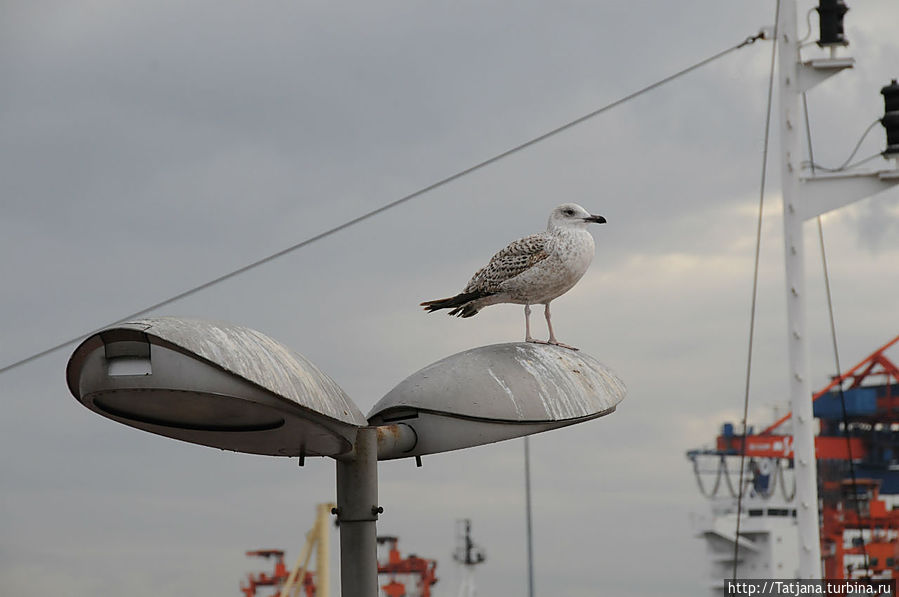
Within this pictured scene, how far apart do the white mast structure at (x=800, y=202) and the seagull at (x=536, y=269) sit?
31.9 feet

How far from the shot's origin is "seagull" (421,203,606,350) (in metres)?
7.59

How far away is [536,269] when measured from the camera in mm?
7582

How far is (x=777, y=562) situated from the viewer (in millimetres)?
47938

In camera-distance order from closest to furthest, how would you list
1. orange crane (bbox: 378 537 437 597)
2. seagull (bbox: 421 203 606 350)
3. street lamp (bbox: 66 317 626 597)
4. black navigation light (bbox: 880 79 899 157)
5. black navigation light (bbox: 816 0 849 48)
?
street lamp (bbox: 66 317 626 597) < seagull (bbox: 421 203 606 350) < black navigation light (bbox: 880 79 899 157) < black navigation light (bbox: 816 0 849 48) < orange crane (bbox: 378 537 437 597)

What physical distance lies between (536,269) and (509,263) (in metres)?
0.16

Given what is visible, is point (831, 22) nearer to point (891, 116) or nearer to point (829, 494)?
point (891, 116)

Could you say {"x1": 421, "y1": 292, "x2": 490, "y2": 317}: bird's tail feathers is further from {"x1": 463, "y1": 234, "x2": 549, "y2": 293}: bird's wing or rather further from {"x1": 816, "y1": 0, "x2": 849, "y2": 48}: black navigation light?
{"x1": 816, "y1": 0, "x2": 849, "y2": 48}: black navigation light

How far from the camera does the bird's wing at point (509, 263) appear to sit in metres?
7.59

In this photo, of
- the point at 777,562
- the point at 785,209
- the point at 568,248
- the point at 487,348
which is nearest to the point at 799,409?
the point at 785,209

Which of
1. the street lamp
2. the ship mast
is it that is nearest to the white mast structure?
the ship mast

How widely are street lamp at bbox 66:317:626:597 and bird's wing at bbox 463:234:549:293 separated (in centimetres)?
90

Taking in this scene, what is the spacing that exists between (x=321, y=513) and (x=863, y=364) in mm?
28709

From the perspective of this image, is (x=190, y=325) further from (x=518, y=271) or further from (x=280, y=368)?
(x=518, y=271)

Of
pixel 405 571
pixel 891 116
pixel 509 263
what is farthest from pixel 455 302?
pixel 405 571
